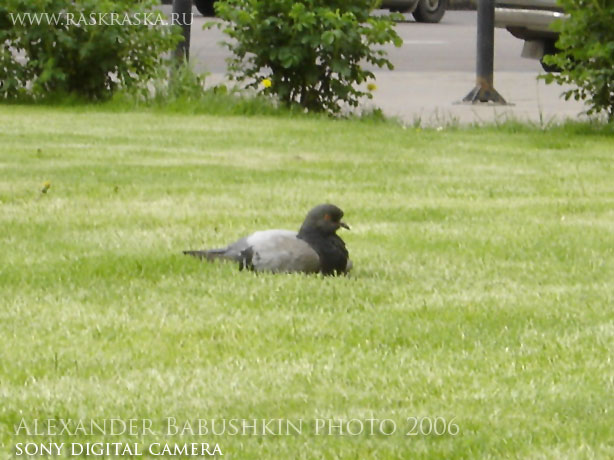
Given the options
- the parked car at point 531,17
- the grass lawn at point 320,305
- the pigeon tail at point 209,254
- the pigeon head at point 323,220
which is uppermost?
the parked car at point 531,17

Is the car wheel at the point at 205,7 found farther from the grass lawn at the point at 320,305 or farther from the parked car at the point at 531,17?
the grass lawn at the point at 320,305

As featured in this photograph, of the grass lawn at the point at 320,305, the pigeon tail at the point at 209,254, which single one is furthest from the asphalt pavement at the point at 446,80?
the pigeon tail at the point at 209,254

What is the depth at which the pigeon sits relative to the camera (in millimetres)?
5465

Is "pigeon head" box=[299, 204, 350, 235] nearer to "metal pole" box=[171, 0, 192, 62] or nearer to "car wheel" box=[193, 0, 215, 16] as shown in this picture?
"metal pole" box=[171, 0, 192, 62]

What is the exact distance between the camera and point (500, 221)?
6969 millimetres

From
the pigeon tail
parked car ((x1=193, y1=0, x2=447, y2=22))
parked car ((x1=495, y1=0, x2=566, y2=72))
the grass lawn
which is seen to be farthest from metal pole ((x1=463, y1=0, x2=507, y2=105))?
A: parked car ((x1=193, y1=0, x2=447, y2=22))

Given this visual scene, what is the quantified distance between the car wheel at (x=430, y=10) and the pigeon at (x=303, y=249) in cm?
2029

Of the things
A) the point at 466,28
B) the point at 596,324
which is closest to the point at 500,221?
the point at 596,324

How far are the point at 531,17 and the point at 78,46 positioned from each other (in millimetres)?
5377

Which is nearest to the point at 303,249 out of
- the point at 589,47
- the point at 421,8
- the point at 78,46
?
the point at 589,47

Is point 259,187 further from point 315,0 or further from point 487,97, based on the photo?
point 487,97

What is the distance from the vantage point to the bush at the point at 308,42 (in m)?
11.4

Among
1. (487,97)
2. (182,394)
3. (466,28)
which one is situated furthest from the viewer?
(466,28)

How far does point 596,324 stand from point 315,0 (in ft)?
23.7
